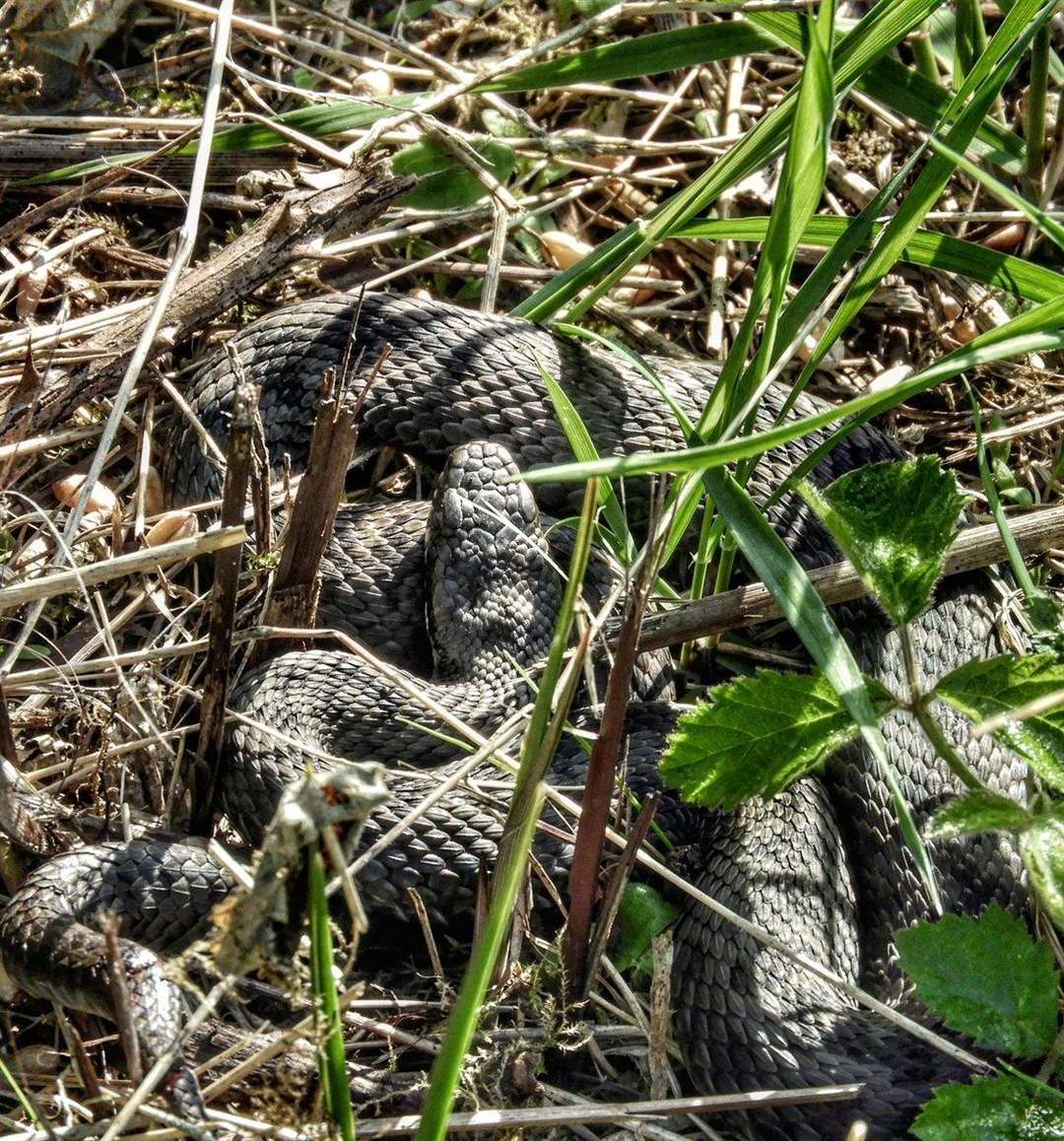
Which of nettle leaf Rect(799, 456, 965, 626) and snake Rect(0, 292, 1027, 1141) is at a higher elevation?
nettle leaf Rect(799, 456, 965, 626)

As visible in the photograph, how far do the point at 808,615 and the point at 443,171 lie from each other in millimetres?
2957

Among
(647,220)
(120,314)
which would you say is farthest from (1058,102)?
(120,314)

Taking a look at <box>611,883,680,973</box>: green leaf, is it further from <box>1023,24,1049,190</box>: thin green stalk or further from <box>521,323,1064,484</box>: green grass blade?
<box>1023,24,1049,190</box>: thin green stalk

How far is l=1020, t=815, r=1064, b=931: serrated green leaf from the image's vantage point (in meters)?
2.77

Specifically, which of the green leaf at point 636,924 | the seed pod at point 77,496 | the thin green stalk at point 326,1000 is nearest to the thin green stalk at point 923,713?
the green leaf at point 636,924

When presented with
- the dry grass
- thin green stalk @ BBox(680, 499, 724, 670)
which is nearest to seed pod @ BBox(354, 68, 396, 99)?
the dry grass

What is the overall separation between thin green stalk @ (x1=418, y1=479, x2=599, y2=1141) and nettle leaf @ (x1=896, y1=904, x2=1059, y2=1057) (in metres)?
1.07

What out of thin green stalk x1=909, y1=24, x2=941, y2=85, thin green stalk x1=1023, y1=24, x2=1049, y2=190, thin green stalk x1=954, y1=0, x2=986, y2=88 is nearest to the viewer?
thin green stalk x1=954, y1=0, x2=986, y2=88

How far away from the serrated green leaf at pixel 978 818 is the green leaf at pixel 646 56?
2966 mm

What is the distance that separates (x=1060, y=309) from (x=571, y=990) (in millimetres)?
2181

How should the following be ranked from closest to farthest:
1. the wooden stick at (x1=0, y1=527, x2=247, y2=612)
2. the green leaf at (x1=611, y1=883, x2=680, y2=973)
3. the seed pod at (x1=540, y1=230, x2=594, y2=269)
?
the wooden stick at (x1=0, y1=527, x2=247, y2=612) → the green leaf at (x1=611, y1=883, x2=680, y2=973) → the seed pod at (x1=540, y1=230, x2=594, y2=269)

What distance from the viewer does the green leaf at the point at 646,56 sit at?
4789mm

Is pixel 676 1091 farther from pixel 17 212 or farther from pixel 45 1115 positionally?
pixel 17 212

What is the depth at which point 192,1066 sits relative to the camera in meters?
3.32
